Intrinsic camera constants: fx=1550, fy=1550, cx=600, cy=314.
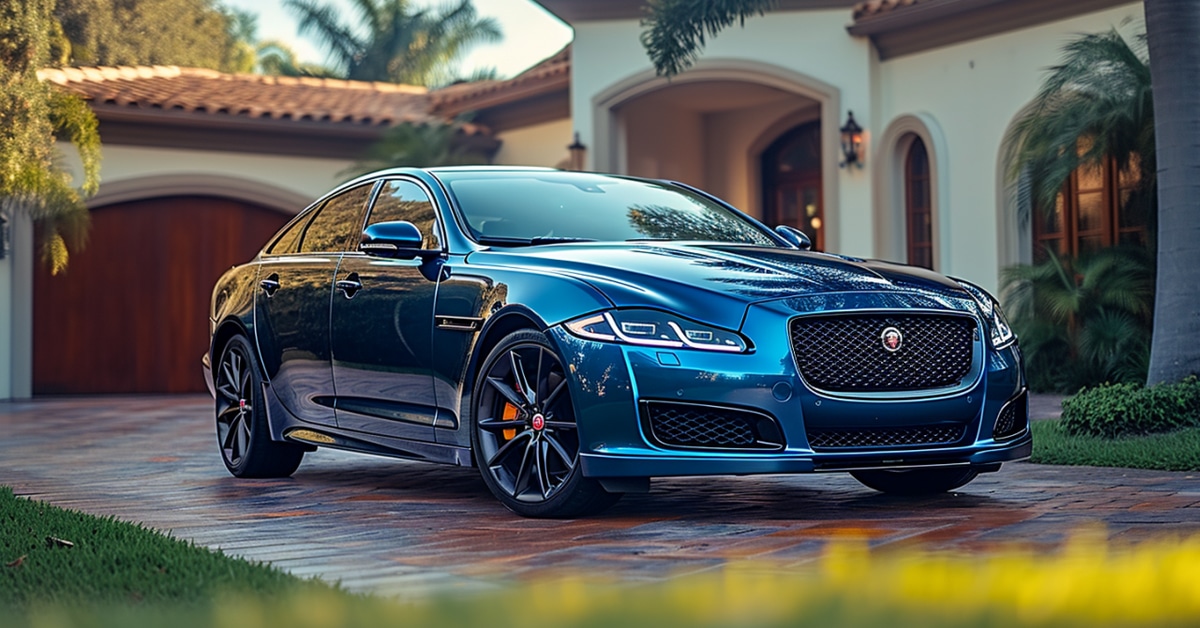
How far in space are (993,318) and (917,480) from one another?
2.92 ft

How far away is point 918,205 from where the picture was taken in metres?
17.3

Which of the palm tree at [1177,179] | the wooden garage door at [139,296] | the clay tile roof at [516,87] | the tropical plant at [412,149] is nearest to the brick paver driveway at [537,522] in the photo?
the palm tree at [1177,179]

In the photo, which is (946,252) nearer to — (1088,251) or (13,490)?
(1088,251)

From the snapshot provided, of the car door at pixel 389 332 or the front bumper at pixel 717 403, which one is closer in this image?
the front bumper at pixel 717 403

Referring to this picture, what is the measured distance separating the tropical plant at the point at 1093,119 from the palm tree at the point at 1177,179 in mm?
3800

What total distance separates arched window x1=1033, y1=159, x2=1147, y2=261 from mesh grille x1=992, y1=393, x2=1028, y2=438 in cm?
806

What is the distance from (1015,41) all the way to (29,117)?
952 centimetres

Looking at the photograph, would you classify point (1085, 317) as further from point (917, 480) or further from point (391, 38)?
point (391, 38)

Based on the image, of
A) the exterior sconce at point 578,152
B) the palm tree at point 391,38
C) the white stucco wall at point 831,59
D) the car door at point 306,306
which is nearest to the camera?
the car door at point 306,306

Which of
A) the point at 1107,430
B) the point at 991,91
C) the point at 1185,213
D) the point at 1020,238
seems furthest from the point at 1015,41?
the point at 1107,430

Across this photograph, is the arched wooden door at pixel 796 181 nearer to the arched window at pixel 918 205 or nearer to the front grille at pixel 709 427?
the arched window at pixel 918 205

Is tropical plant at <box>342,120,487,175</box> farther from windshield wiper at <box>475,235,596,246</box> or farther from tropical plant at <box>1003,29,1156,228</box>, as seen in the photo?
windshield wiper at <box>475,235,596,246</box>

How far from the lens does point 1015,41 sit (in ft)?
51.0

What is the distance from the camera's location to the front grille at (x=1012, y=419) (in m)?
5.96
